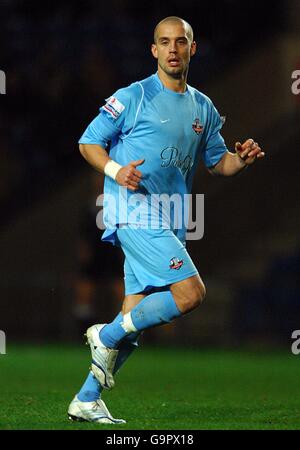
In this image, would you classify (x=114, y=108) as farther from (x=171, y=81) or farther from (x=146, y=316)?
(x=146, y=316)

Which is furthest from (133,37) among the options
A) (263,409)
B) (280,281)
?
(263,409)

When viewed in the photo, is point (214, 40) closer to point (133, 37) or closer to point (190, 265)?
point (133, 37)

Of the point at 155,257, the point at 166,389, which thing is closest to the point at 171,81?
the point at 155,257

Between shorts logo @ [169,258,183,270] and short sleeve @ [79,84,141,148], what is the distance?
29.9 inches

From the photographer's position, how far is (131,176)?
6227mm

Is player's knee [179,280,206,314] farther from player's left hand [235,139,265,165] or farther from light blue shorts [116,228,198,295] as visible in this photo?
player's left hand [235,139,265,165]

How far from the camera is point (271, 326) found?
13.4 metres

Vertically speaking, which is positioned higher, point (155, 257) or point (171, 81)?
point (171, 81)

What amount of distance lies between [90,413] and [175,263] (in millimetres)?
952

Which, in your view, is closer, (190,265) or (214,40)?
(190,265)

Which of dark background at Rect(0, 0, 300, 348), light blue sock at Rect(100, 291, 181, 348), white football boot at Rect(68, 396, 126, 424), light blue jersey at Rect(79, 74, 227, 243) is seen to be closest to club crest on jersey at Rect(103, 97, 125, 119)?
light blue jersey at Rect(79, 74, 227, 243)

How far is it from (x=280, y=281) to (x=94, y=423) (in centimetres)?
738

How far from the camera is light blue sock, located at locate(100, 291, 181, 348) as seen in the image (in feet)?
20.9
